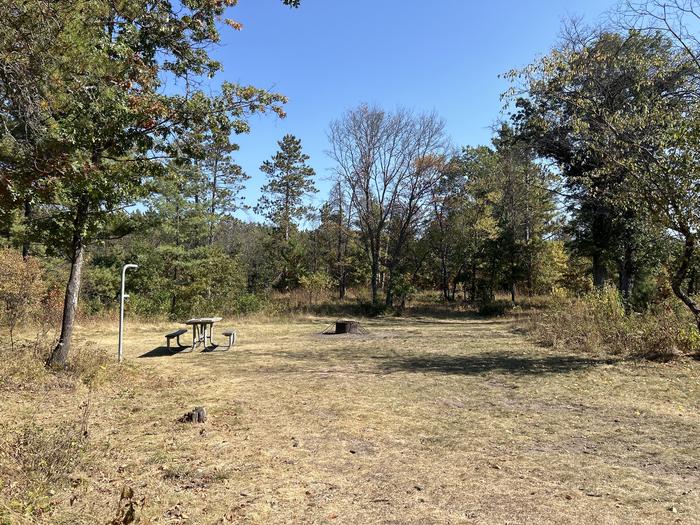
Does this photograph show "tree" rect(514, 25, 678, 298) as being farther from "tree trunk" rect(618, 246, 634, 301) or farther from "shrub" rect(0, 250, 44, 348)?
"shrub" rect(0, 250, 44, 348)

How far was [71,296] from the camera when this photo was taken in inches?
297

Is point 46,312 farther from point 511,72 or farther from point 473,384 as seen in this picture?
point 511,72

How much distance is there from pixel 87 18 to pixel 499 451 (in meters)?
5.72

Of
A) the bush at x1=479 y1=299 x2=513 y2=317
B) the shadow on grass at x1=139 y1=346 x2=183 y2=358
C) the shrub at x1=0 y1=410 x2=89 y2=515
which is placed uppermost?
the bush at x1=479 y1=299 x2=513 y2=317

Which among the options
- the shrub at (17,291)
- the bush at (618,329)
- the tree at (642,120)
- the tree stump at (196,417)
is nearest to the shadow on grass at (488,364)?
the bush at (618,329)

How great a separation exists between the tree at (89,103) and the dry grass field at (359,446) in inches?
82.9

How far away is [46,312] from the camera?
1220 cm

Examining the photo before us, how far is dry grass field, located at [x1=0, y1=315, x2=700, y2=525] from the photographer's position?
3232mm

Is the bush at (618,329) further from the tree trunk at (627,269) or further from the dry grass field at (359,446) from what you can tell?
the tree trunk at (627,269)

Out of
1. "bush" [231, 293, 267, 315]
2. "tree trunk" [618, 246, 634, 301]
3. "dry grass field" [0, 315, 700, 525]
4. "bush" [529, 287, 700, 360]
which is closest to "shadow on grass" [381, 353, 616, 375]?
Result: "dry grass field" [0, 315, 700, 525]

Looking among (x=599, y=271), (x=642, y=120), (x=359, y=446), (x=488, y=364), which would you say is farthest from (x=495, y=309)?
(x=359, y=446)

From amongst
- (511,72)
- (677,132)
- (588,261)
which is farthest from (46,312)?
(588,261)

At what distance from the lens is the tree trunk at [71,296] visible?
733 cm

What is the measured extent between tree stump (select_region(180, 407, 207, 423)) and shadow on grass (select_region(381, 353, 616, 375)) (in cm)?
413
